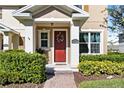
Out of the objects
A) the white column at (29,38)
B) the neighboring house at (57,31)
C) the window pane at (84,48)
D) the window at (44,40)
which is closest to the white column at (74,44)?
the neighboring house at (57,31)

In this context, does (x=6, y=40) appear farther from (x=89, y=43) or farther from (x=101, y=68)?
(x=101, y=68)

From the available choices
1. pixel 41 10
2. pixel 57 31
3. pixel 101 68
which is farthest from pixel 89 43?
pixel 101 68

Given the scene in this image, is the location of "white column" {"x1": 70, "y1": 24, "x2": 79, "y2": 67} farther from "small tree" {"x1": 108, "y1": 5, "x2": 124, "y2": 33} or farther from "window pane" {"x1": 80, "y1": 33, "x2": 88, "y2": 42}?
"window pane" {"x1": 80, "y1": 33, "x2": 88, "y2": 42}

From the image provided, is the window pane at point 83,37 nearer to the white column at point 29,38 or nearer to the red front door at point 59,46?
the red front door at point 59,46

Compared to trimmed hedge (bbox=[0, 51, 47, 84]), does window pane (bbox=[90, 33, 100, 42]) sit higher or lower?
higher

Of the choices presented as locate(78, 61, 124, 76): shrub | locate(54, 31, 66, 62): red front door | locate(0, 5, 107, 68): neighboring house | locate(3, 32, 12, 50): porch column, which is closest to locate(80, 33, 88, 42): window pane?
locate(0, 5, 107, 68): neighboring house

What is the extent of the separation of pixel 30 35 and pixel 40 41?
384cm

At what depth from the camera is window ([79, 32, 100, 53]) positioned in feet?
72.4

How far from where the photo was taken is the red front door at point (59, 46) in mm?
21484

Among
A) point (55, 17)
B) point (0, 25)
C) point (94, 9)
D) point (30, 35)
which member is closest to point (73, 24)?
point (55, 17)

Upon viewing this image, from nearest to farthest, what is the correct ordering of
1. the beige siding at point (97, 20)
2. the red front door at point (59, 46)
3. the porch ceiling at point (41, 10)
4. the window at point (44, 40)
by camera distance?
the porch ceiling at point (41, 10)
the red front door at point (59, 46)
the window at point (44, 40)
the beige siding at point (97, 20)
